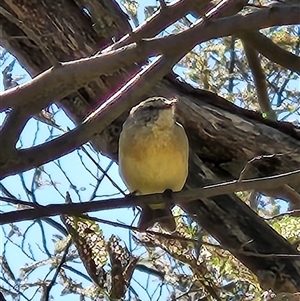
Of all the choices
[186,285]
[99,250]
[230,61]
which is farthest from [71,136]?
[230,61]

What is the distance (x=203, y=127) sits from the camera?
3332 millimetres

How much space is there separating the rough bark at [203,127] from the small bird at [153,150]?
197mm

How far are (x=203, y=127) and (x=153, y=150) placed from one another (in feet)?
1.56

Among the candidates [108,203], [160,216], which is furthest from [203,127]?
[108,203]

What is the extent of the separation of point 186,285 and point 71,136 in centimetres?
221

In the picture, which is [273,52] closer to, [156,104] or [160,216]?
[156,104]

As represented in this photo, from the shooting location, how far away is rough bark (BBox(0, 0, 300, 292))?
3018 mm

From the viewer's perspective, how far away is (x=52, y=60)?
1705 mm

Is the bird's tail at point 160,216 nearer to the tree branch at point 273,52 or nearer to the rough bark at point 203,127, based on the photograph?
the rough bark at point 203,127

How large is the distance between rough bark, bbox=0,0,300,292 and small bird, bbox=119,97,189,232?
20 centimetres

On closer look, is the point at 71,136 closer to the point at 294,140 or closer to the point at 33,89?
the point at 33,89

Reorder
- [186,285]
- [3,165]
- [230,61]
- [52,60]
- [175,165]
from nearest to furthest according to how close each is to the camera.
Answer: [52,60]
[3,165]
[175,165]
[186,285]
[230,61]

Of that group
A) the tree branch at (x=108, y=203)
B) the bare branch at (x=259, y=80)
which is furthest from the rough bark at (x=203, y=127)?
the tree branch at (x=108, y=203)

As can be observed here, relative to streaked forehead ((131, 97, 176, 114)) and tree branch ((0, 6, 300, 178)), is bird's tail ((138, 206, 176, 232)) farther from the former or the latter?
tree branch ((0, 6, 300, 178))
